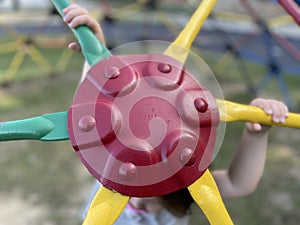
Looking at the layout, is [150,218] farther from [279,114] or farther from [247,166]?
[279,114]

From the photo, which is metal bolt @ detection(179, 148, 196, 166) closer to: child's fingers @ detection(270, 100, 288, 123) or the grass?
child's fingers @ detection(270, 100, 288, 123)

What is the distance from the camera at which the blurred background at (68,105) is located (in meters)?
1.41

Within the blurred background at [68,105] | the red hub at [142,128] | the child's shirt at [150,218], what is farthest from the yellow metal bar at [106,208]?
the blurred background at [68,105]

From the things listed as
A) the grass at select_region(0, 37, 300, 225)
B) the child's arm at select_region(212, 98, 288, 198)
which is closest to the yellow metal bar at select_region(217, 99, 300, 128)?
the child's arm at select_region(212, 98, 288, 198)

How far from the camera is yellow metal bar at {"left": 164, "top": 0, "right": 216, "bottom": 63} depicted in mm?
586

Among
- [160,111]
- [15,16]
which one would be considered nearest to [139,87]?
[160,111]

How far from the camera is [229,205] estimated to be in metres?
1.40

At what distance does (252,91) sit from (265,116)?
1.87m

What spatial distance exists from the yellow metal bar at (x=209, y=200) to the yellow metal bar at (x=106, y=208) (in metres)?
0.08

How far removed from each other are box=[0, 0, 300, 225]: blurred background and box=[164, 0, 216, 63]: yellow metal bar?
193 millimetres

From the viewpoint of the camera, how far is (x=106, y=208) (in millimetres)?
493

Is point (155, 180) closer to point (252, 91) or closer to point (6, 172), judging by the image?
point (6, 172)

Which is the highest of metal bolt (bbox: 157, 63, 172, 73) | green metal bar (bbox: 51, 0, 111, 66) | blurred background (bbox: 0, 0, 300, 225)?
metal bolt (bbox: 157, 63, 172, 73)

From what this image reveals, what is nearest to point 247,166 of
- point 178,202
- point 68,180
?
Answer: point 178,202
